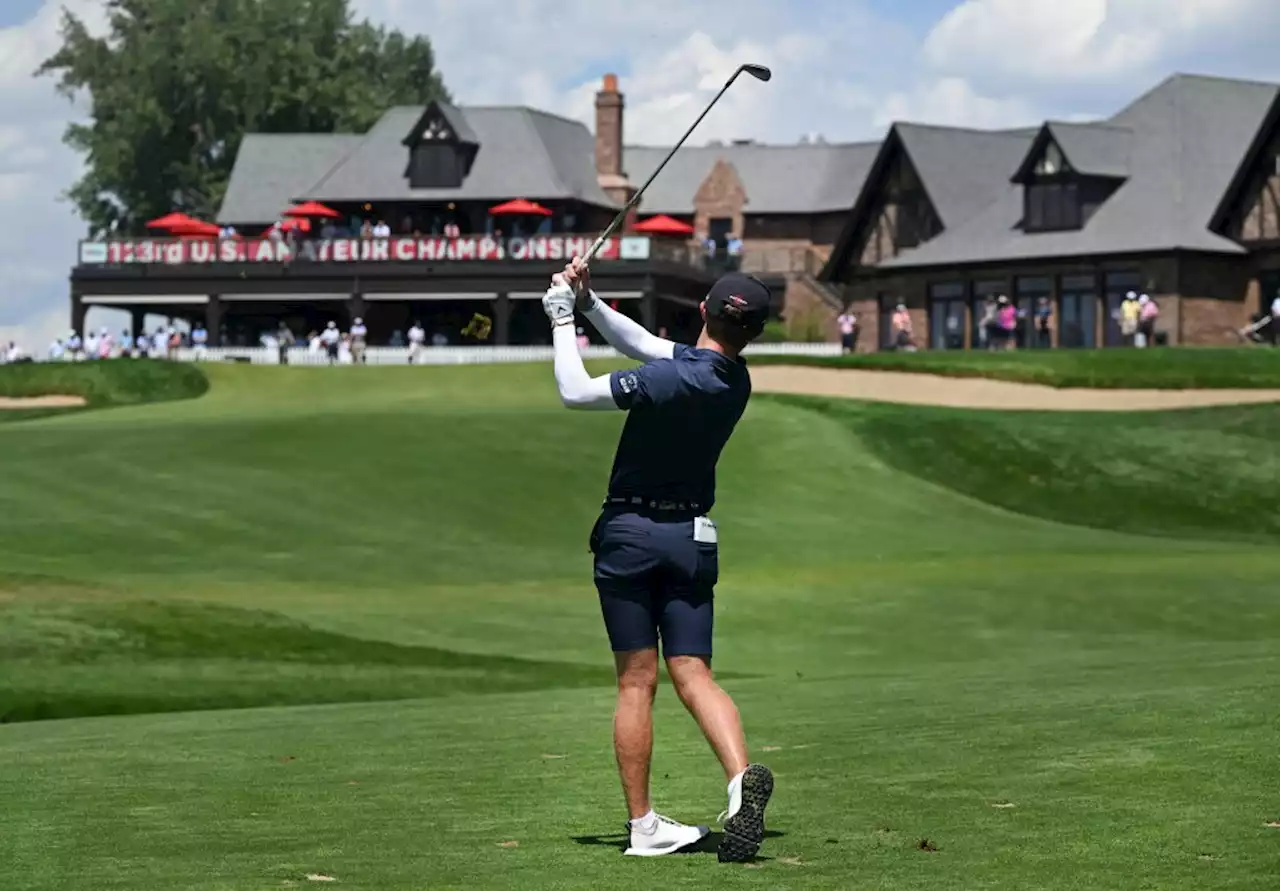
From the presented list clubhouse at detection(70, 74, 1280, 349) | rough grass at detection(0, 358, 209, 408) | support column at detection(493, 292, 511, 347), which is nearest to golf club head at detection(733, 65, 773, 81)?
rough grass at detection(0, 358, 209, 408)

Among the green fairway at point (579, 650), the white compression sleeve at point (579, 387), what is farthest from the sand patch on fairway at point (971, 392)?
the white compression sleeve at point (579, 387)

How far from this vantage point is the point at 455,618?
25281 millimetres

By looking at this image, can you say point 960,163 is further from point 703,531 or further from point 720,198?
point 703,531

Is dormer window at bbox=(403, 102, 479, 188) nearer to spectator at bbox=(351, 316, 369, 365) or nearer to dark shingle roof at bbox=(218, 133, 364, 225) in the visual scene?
dark shingle roof at bbox=(218, 133, 364, 225)

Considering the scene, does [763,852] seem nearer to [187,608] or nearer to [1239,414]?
[187,608]

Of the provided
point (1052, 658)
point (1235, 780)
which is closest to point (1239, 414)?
point (1052, 658)

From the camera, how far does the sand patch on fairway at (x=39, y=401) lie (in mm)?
58156

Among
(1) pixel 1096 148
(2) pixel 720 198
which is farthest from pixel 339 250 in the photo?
(1) pixel 1096 148

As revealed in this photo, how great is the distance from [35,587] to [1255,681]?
14.7 m

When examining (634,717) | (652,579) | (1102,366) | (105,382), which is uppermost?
(1102,366)

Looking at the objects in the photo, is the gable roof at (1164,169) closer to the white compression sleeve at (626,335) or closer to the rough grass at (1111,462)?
the rough grass at (1111,462)

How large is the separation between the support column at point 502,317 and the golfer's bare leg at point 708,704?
72789mm

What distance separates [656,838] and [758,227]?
8693cm

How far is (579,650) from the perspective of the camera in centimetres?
2342
